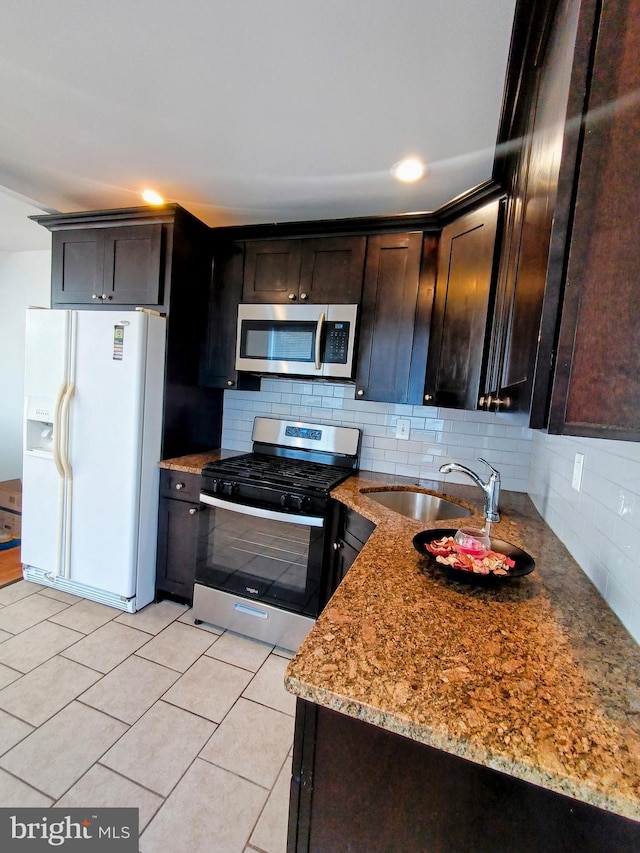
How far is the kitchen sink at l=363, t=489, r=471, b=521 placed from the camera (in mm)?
1996

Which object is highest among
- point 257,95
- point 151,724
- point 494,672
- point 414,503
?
point 257,95

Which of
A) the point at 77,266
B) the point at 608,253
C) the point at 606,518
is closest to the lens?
the point at 608,253

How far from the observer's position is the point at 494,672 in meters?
0.66

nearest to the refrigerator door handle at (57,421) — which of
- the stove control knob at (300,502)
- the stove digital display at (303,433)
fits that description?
the stove digital display at (303,433)

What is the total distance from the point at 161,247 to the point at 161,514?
5.26 ft

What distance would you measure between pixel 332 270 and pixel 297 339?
1.47 ft

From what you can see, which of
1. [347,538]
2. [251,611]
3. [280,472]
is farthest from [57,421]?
[347,538]

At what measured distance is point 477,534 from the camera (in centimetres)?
110

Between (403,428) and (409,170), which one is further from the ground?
(409,170)

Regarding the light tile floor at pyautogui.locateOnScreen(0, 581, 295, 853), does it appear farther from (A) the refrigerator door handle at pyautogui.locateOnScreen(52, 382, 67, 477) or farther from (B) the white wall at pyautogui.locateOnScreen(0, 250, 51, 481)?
(B) the white wall at pyautogui.locateOnScreen(0, 250, 51, 481)

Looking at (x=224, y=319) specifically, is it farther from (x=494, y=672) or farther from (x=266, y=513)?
(x=494, y=672)

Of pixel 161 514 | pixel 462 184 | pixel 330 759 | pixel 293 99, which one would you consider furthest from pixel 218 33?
pixel 161 514

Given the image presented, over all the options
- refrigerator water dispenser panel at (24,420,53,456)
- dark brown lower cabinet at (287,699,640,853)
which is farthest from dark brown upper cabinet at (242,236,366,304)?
dark brown lower cabinet at (287,699,640,853)

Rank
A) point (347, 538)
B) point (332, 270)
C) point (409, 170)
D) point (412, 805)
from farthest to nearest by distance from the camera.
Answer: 1. point (332, 270)
2. point (347, 538)
3. point (409, 170)
4. point (412, 805)
